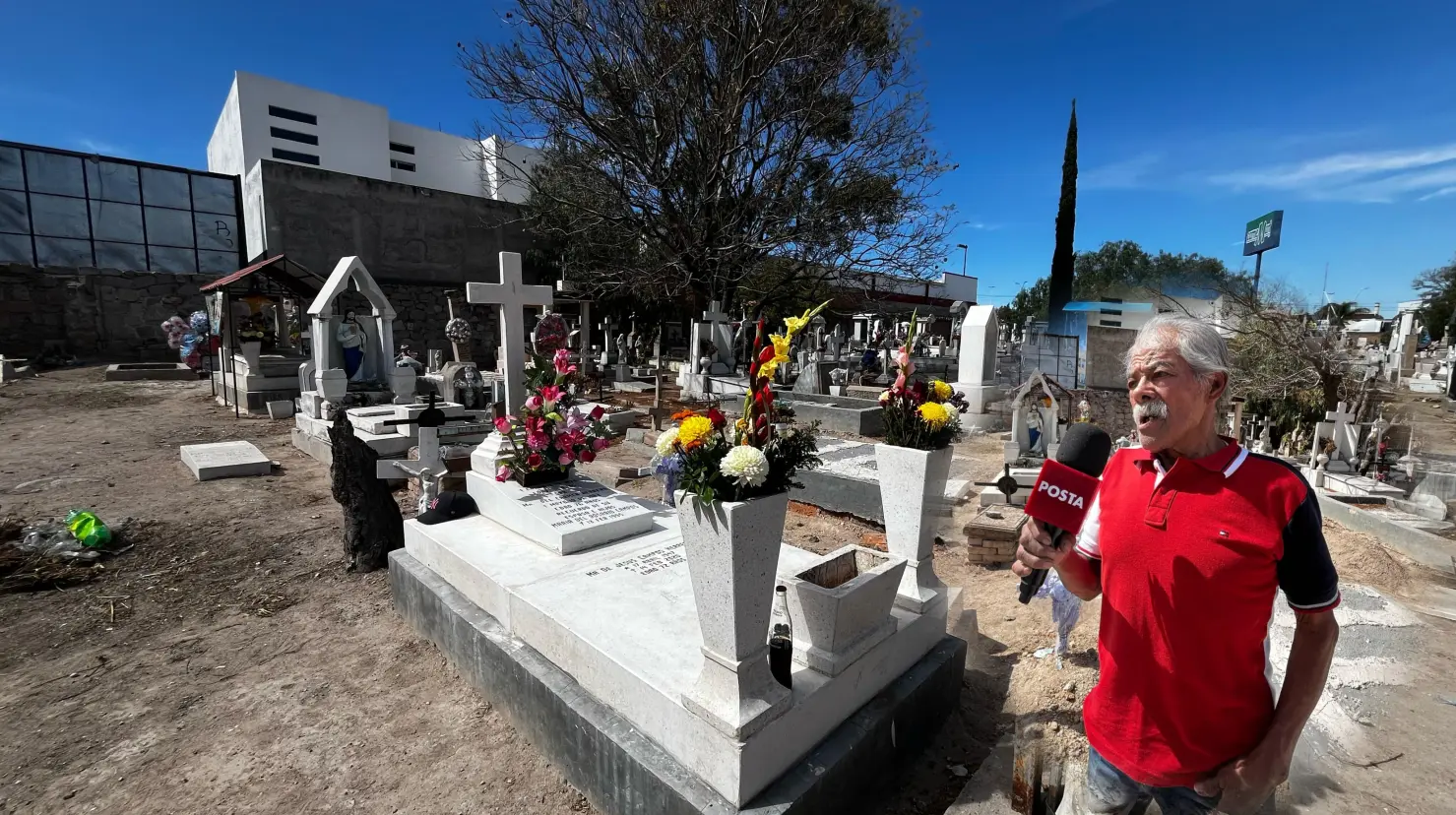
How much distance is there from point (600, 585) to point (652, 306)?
27.7 meters

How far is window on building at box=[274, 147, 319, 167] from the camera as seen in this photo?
121 feet

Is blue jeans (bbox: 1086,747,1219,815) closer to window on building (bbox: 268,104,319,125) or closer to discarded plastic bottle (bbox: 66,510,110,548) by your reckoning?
discarded plastic bottle (bbox: 66,510,110,548)

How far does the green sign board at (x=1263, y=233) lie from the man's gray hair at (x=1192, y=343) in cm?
2887

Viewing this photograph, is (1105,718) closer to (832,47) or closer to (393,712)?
(393,712)

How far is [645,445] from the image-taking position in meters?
9.66

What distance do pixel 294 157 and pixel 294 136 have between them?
3.96 feet

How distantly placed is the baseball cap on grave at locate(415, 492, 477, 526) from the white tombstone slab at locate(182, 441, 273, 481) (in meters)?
4.58

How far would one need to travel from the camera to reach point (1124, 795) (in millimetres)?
1620

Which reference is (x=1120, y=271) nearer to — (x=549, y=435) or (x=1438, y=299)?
(x=1438, y=299)

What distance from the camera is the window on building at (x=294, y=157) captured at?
121 feet

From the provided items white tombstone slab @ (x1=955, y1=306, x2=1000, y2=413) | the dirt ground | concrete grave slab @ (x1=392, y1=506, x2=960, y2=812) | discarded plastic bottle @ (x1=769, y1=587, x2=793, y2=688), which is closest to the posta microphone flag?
discarded plastic bottle @ (x1=769, y1=587, x2=793, y2=688)

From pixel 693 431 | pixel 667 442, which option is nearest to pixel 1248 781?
pixel 693 431

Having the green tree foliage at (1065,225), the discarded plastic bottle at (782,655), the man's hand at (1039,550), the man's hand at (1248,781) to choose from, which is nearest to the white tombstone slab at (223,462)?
the discarded plastic bottle at (782,655)

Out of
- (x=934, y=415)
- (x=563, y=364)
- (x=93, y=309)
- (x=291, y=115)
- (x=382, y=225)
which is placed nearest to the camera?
(x=934, y=415)
